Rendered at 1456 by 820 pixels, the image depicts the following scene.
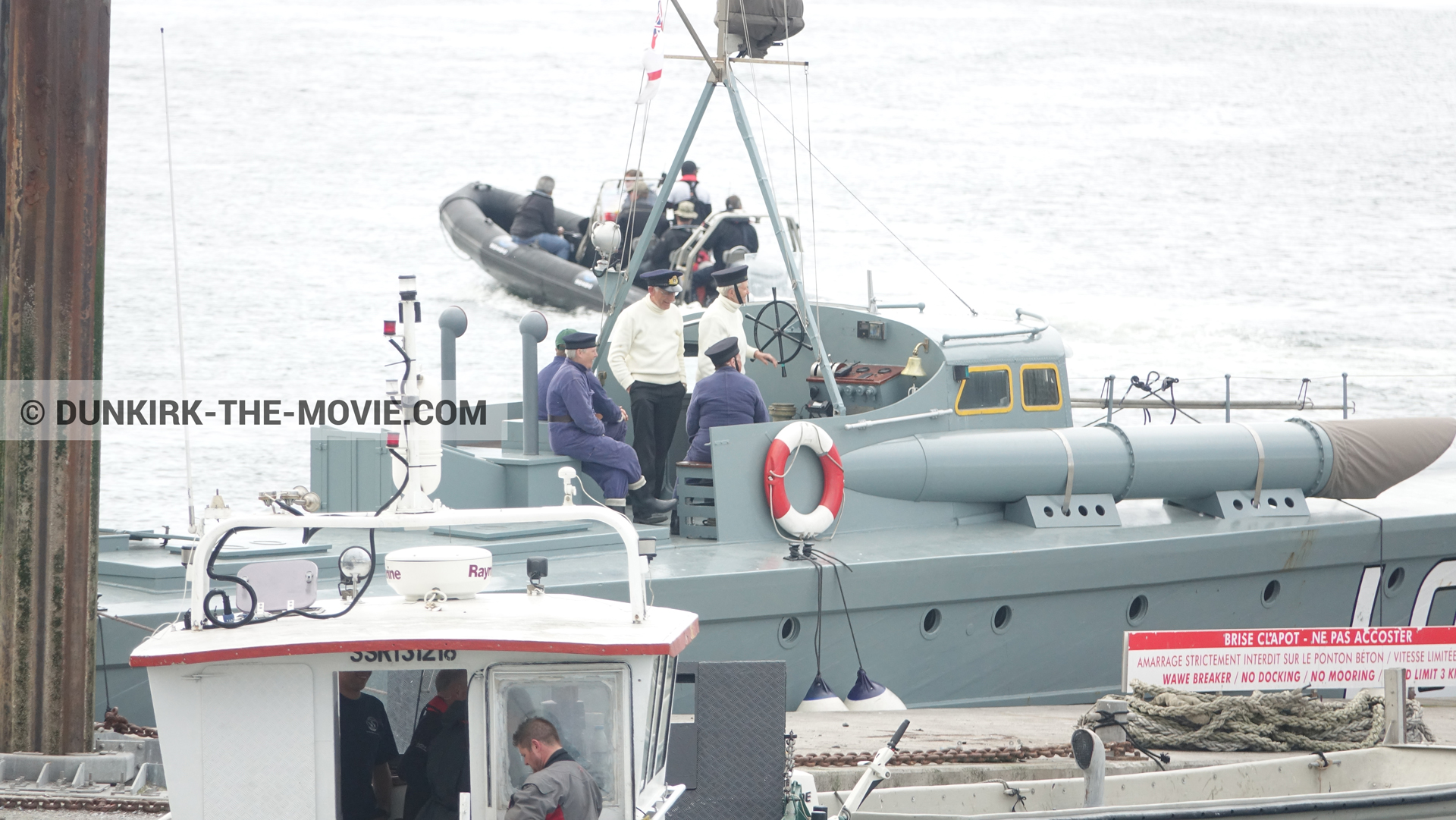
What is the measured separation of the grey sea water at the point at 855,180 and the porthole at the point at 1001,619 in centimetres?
641

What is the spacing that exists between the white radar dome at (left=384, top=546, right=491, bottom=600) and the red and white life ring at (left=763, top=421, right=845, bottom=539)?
3810 millimetres

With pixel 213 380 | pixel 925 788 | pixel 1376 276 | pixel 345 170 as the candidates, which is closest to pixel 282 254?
pixel 345 170

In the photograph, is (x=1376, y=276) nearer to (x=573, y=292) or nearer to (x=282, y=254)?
(x=573, y=292)

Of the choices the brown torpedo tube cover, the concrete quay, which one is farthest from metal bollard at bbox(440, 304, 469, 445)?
the brown torpedo tube cover

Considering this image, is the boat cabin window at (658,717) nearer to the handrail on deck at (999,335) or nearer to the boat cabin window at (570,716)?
the boat cabin window at (570,716)

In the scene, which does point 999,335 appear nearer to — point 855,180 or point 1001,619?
point 1001,619

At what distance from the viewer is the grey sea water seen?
25.0 metres

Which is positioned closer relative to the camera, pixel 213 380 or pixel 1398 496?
pixel 1398 496

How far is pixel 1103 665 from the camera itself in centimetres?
883

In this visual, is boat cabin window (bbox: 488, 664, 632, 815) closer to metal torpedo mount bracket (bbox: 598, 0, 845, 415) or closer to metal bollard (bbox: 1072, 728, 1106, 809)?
metal bollard (bbox: 1072, 728, 1106, 809)

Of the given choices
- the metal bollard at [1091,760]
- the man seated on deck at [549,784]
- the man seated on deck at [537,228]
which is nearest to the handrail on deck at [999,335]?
the metal bollard at [1091,760]

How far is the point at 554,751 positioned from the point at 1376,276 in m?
32.5

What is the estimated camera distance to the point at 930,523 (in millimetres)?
8891

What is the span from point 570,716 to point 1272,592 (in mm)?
6300
